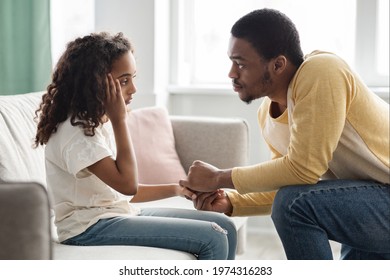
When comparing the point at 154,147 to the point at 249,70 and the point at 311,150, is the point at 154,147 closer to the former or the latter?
the point at 249,70

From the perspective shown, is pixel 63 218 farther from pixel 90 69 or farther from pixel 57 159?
pixel 90 69

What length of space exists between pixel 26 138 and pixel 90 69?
1.28ft

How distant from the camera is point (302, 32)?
3.42m

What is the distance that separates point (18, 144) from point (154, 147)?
0.75 m

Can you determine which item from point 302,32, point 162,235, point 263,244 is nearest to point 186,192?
point 162,235

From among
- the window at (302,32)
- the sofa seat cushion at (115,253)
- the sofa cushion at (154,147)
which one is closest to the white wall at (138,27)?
the window at (302,32)

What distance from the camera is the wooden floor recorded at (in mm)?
3053

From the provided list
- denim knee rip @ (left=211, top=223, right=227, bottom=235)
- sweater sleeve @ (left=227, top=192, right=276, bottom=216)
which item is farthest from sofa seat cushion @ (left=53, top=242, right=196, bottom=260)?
sweater sleeve @ (left=227, top=192, right=276, bottom=216)

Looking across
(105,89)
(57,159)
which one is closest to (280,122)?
(105,89)

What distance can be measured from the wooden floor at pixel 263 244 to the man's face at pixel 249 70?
46.7 inches

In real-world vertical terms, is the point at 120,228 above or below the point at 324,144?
below

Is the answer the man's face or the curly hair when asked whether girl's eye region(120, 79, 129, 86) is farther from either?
the man's face

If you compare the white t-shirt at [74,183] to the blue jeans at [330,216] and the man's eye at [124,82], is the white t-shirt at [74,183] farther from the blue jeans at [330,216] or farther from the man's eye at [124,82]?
the blue jeans at [330,216]

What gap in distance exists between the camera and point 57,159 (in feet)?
5.88
